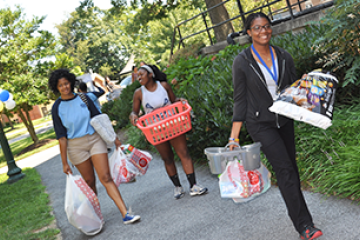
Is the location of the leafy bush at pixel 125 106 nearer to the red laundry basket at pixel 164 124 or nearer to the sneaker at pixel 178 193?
the sneaker at pixel 178 193

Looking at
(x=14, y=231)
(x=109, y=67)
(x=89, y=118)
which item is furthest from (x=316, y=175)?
(x=109, y=67)

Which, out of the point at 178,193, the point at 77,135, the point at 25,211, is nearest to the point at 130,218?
the point at 178,193

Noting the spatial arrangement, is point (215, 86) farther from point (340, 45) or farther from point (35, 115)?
point (35, 115)

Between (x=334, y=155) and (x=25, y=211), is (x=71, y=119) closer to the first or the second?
(x=334, y=155)

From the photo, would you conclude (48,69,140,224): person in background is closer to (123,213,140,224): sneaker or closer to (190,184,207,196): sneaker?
(123,213,140,224): sneaker

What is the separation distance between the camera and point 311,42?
590cm

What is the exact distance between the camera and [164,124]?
5.14 meters

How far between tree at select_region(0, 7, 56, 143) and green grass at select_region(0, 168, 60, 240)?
947cm

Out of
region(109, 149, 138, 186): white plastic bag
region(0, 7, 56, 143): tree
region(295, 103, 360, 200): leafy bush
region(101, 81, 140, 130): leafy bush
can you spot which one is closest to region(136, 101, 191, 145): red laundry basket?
region(109, 149, 138, 186): white plastic bag

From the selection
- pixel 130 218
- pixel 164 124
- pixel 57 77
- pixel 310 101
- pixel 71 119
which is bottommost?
pixel 130 218

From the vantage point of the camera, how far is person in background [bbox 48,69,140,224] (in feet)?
16.8

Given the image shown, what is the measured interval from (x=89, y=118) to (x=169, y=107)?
3.64 feet

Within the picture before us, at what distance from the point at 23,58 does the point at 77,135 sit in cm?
1707

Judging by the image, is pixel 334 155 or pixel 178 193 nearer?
pixel 334 155
